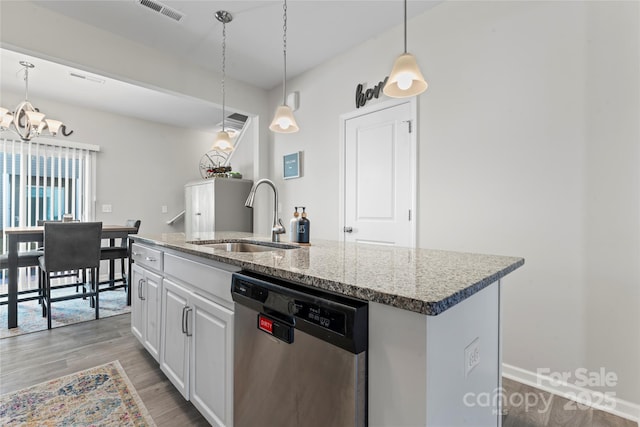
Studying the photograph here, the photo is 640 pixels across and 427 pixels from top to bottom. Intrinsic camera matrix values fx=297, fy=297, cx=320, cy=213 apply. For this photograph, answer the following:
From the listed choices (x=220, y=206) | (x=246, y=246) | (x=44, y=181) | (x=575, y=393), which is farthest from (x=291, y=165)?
(x=44, y=181)

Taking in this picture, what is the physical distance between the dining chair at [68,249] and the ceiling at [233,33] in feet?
5.91

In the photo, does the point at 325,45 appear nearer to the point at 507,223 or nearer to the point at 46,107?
the point at 507,223

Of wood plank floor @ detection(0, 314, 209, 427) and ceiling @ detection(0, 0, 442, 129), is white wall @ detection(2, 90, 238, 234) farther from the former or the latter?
wood plank floor @ detection(0, 314, 209, 427)

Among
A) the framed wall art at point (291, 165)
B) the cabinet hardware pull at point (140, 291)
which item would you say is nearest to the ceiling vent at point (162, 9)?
the framed wall art at point (291, 165)

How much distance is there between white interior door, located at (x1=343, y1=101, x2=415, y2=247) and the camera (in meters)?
2.60

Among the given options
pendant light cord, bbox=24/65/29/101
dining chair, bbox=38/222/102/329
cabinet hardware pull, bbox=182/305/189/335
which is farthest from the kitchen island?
pendant light cord, bbox=24/65/29/101

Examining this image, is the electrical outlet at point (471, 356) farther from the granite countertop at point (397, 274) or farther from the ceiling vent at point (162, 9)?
the ceiling vent at point (162, 9)

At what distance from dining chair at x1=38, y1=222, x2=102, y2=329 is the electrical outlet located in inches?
132

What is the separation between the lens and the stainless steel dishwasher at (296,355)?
0.75 meters

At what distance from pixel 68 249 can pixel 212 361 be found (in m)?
2.49

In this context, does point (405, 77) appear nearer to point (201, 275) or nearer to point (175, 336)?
point (201, 275)

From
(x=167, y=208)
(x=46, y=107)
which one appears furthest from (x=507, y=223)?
(x=46, y=107)

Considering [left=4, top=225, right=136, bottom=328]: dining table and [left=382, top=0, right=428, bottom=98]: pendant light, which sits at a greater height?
[left=382, top=0, right=428, bottom=98]: pendant light

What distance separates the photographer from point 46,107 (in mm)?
4156
